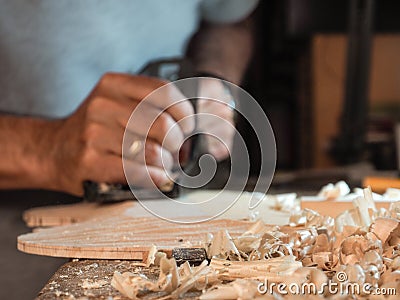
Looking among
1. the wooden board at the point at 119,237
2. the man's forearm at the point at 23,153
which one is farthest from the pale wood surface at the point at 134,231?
the man's forearm at the point at 23,153

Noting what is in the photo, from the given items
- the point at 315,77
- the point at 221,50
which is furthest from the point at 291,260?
the point at 315,77

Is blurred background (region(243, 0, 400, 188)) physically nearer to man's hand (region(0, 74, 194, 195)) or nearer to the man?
the man

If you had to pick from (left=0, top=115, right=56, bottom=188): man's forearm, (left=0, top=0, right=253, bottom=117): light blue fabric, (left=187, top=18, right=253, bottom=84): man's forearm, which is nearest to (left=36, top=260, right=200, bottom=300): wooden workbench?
(left=0, top=115, right=56, bottom=188): man's forearm

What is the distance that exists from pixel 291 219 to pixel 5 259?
50 cm

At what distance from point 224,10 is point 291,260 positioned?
114 cm

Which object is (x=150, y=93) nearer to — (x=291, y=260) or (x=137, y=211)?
(x=137, y=211)

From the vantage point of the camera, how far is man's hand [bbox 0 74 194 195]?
2.78ft

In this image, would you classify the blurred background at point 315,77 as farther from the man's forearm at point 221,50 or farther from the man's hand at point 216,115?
the man's hand at point 216,115

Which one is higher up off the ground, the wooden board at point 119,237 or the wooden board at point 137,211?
the wooden board at point 137,211

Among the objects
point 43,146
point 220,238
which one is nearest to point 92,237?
point 220,238

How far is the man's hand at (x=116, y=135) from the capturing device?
846mm

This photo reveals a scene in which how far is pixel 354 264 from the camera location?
48 centimetres

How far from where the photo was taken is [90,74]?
49.2 inches

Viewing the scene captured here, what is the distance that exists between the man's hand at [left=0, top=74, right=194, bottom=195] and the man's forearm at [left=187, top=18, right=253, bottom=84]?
21.9 inches
